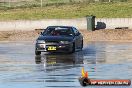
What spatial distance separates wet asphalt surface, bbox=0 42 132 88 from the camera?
64.5 feet

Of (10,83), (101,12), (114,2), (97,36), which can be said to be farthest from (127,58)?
(114,2)

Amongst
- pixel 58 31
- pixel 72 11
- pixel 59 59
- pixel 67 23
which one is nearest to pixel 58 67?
pixel 59 59

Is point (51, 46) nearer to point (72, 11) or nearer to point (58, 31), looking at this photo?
point (58, 31)

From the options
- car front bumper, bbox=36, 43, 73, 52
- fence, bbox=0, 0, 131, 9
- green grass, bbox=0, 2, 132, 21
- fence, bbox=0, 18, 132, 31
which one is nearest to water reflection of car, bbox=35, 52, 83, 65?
car front bumper, bbox=36, 43, 73, 52

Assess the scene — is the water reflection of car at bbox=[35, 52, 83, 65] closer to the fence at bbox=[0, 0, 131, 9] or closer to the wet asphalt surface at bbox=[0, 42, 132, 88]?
the wet asphalt surface at bbox=[0, 42, 132, 88]

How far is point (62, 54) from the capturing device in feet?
107

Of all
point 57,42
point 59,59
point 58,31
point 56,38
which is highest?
point 58,31

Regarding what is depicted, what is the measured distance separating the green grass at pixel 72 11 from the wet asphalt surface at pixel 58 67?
71.4 ft

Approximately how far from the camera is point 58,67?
24.8 m

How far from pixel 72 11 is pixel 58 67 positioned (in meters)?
34.7

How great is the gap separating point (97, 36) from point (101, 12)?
1079cm

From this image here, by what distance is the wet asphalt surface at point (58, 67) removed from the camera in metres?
19.7

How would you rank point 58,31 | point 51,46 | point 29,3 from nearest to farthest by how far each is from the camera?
1. point 51,46
2. point 58,31
3. point 29,3

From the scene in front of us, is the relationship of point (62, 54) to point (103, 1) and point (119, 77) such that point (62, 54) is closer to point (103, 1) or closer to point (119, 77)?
point (119, 77)
